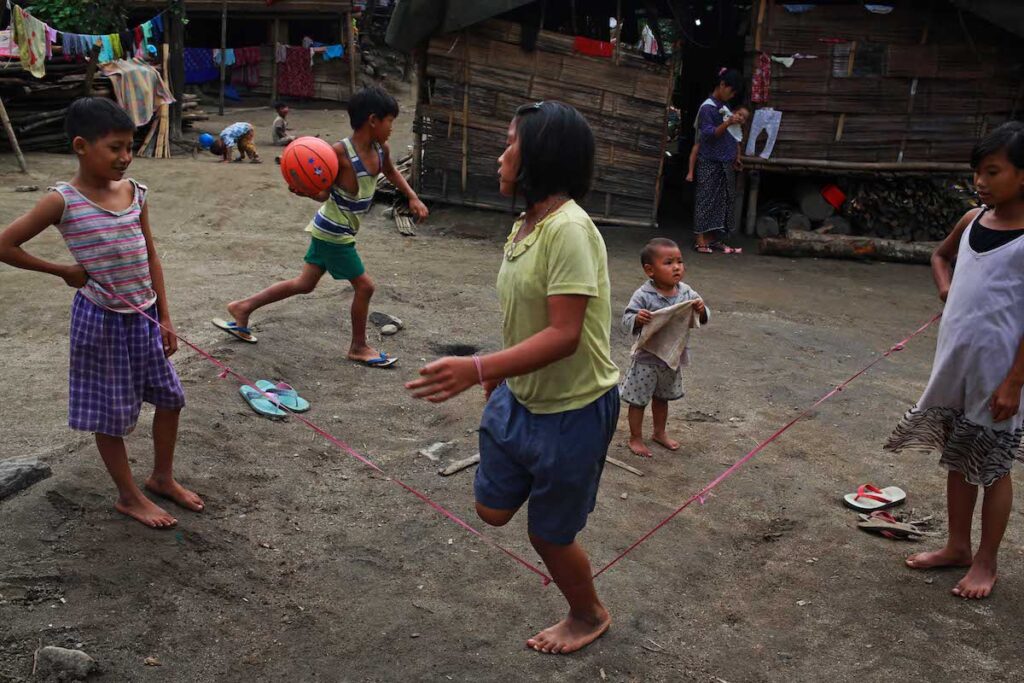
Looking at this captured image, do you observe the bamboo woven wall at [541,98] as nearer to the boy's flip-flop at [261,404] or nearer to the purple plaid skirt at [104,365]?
the boy's flip-flop at [261,404]

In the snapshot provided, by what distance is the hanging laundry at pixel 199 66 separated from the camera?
2222cm

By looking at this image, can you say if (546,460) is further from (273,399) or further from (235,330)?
(235,330)

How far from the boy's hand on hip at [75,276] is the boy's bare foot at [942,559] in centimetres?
350

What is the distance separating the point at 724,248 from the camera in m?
11.1

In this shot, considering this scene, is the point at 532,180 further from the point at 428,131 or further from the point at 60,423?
the point at 428,131

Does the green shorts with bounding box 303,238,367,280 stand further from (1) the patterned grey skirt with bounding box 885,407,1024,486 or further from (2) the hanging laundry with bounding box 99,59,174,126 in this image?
(2) the hanging laundry with bounding box 99,59,174,126

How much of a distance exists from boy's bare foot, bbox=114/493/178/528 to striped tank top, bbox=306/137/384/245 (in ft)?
8.26

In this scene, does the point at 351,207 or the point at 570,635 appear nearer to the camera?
the point at 570,635

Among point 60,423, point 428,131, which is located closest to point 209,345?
point 60,423

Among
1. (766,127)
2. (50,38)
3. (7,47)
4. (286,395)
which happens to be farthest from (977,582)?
(7,47)

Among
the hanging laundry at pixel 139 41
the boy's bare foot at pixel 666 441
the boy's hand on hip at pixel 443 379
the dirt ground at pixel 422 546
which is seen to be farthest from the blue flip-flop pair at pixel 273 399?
the hanging laundry at pixel 139 41

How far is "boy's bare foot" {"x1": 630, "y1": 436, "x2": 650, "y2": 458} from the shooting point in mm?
5035

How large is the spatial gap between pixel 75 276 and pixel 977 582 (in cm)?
364

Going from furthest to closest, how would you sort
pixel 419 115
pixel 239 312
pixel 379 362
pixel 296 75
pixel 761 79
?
pixel 296 75 → pixel 419 115 → pixel 761 79 → pixel 379 362 → pixel 239 312
